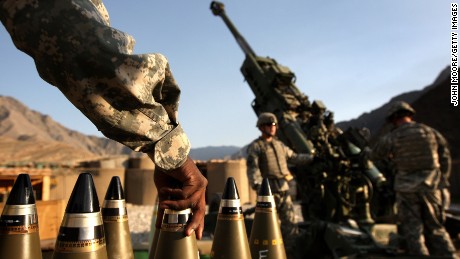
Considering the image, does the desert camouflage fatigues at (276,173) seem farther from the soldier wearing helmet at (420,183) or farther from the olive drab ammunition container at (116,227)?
the olive drab ammunition container at (116,227)

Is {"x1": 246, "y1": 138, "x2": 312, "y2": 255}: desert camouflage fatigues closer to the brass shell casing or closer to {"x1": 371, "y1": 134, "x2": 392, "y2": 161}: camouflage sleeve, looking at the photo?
{"x1": 371, "y1": 134, "x2": 392, "y2": 161}: camouflage sleeve

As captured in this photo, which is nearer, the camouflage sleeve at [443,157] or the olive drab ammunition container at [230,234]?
the olive drab ammunition container at [230,234]

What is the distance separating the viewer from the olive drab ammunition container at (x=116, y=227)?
159 cm

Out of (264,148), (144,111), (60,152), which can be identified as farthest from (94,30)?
(60,152)

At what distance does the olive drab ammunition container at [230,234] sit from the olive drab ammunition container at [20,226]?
763 mm

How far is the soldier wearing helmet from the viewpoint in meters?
4.03

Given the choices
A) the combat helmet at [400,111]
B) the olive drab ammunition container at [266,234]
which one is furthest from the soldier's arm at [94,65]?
the combat helmet at [400,111]

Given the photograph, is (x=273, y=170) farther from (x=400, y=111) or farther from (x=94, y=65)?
(x=94, y=65)

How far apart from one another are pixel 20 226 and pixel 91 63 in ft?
1.97

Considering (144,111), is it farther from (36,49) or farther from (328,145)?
(328,145)

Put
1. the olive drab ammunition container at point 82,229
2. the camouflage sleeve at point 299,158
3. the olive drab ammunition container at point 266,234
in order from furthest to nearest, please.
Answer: the camouflage sleeve at point 299,158, the olive drab ammunition container at point 266,234, the olive drab ammunition container at point 82,229

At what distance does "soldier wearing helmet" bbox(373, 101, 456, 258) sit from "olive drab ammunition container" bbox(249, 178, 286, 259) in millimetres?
2637

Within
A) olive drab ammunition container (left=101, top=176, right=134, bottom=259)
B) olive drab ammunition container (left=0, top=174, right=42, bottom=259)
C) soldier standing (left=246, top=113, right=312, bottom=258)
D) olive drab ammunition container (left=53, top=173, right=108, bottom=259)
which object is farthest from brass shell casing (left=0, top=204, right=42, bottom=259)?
soldier standing (left=246, top=113, right=312, bottom=258)

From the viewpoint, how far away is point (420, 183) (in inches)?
161
